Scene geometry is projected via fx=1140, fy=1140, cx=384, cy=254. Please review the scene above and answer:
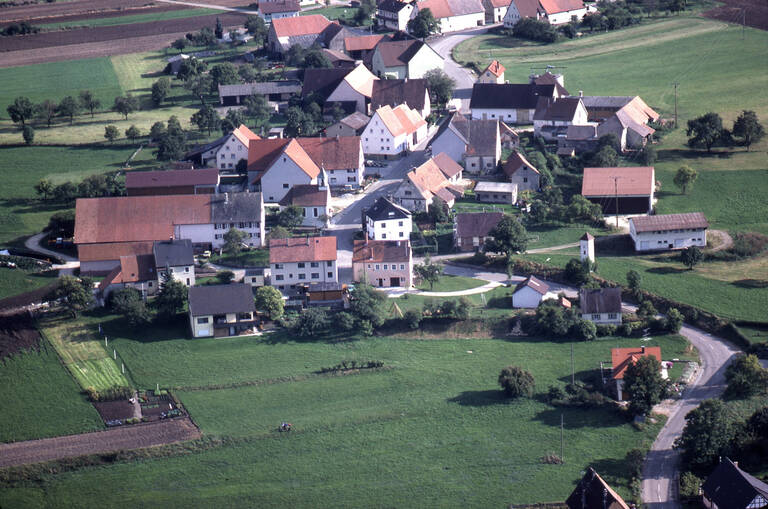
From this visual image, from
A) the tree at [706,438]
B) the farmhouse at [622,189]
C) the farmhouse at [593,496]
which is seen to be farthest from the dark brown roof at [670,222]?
the farmhouse at [593,496]

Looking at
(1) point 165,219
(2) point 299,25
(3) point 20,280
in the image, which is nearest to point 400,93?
(2) point 299,25

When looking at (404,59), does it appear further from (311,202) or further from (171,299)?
(171,299)

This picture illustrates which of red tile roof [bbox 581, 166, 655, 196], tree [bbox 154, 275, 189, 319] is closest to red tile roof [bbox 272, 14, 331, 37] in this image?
red tile roof [bbox 581, 166, 655, 196]

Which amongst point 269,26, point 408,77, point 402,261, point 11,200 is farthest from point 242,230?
point 269,26

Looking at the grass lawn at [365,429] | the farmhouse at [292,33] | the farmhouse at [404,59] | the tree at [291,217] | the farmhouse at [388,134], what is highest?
the farmhouse at [292,33]

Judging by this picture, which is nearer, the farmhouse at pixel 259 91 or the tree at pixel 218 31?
the farmhouse at pixel 259 91

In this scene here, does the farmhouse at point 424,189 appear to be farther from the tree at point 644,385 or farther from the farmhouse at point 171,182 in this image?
the tree at point 644,385

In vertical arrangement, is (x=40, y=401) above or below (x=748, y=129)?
below
